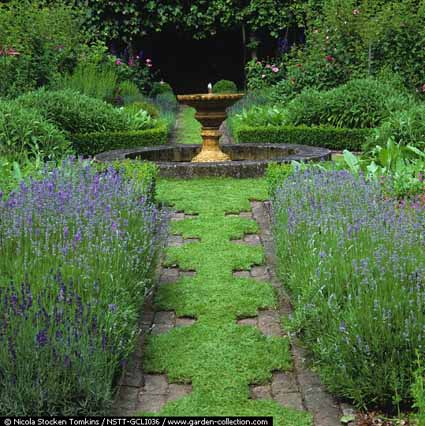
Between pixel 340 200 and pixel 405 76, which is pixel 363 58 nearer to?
pixel 405 76

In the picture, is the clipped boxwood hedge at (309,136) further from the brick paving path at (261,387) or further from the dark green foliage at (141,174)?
the brick paving path at (261,387)

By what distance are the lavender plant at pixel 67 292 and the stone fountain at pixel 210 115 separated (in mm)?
5350

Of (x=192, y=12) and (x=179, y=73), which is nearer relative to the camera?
(x=192, y=12)

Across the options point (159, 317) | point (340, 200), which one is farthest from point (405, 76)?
point (159, 317)

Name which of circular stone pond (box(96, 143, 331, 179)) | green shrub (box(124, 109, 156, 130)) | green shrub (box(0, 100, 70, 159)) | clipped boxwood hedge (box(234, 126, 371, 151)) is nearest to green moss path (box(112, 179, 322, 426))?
circular stone pond (box(96, 143, 331, 179))

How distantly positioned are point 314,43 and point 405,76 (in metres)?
2.17

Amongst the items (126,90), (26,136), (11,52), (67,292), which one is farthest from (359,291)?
(126,90)

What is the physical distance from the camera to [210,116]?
35.6 ft

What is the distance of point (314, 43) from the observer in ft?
52.4

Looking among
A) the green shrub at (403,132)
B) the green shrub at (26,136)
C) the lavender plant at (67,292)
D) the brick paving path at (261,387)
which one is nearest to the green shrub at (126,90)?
the green shrub at (26,136)

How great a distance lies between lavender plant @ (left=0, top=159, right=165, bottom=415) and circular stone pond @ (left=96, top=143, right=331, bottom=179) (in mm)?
3712

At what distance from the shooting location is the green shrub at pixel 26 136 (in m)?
8.88

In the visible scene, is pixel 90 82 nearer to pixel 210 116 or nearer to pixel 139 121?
pixel 139 121

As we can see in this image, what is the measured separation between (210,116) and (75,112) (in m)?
2.34
